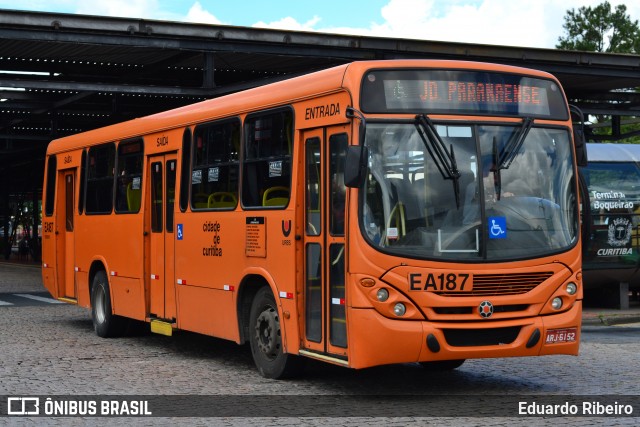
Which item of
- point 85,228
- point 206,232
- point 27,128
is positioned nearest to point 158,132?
point 206,232

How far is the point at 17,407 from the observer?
9.55m

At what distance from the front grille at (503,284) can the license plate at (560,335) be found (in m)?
0.46

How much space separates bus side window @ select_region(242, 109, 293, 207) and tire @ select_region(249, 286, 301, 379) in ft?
3.25

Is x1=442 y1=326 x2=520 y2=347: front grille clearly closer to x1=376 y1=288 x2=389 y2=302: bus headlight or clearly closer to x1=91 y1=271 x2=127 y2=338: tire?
x1=376 y1=288 x2=389 y2=302: bus headlight

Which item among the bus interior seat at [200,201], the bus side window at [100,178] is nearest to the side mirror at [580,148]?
the bus interior seat at [200,201]

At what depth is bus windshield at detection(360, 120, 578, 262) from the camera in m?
9.59

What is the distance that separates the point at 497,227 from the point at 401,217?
2.96 ft

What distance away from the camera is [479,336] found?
9664 mm

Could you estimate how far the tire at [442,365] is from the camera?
38.5ft

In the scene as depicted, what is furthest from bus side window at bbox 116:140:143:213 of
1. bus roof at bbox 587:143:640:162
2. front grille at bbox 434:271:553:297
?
bus roof at bbox 587:143:640:162

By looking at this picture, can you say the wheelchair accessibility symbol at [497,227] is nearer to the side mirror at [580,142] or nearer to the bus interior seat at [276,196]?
the side mirror at [580,142]

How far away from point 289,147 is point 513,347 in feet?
9.63

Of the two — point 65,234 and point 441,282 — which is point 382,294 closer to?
point 441,282

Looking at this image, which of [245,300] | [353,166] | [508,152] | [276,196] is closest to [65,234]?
[245,300]
